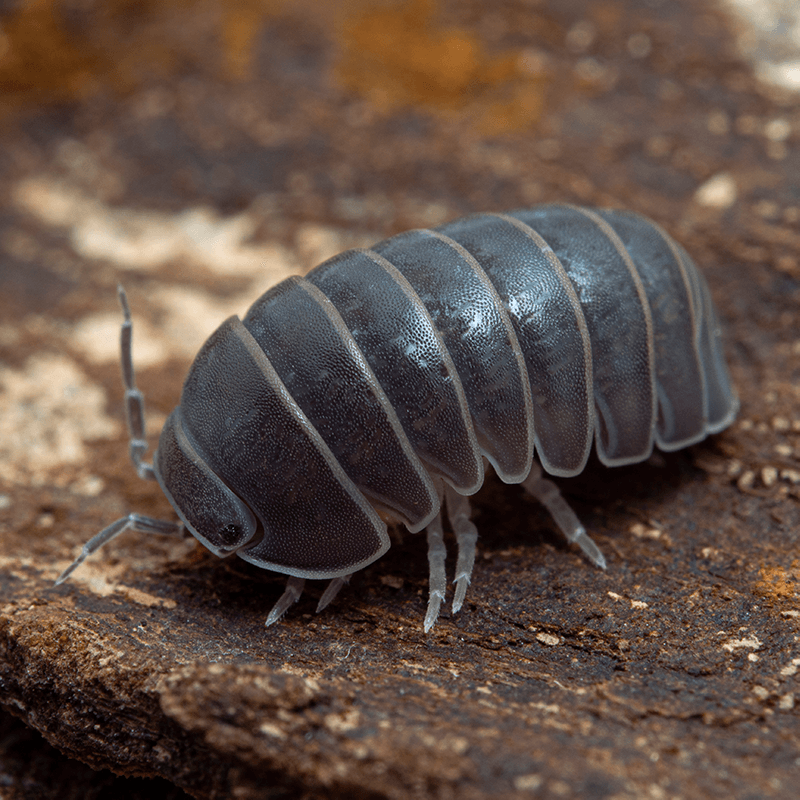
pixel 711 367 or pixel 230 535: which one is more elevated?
pixel 711 367

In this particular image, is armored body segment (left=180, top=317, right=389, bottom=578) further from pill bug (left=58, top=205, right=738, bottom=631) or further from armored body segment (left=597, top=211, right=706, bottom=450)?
armored body segment (left=597, top=211, right=706, bottom=450)

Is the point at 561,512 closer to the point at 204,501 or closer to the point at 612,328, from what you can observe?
the point at 612,328

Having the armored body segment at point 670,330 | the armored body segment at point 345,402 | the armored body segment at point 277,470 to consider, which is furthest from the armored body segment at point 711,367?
the armored body segment at point 277,470

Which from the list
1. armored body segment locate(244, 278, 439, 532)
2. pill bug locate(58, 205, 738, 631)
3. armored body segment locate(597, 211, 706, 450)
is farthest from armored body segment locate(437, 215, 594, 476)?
armored body segment locate(244, 278, 439, 532)

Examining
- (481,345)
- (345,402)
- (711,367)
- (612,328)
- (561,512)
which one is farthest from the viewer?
(711,367)

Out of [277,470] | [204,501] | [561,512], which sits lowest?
[561,512]

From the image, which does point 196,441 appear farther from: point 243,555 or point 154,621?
point 154,621

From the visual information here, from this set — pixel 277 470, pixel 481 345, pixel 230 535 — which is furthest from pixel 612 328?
pixel 230 535

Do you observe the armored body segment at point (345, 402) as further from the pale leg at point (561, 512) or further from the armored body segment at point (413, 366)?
the pale leg at point (561, 512)
